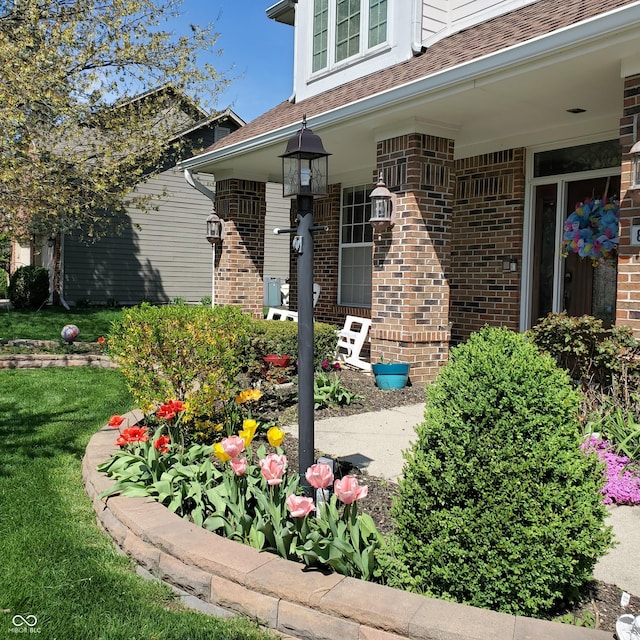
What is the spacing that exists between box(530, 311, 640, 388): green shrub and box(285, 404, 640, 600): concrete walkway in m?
1.27

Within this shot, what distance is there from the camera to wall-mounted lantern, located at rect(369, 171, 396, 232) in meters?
6.96

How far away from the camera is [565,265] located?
745 cm

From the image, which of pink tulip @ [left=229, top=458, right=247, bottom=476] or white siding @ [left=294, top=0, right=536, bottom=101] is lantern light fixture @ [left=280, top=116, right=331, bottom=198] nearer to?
pink tulip @ [left=229, top=458, right=247, bottom=476]

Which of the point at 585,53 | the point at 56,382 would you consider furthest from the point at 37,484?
the point at 585,53

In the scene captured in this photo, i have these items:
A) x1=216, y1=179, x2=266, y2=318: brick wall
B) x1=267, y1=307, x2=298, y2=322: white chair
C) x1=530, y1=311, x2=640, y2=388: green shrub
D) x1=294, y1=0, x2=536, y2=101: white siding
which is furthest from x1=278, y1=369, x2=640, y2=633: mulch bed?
x1=294, y1=0, x2=536, y2=101: white siding

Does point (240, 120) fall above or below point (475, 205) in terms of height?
above

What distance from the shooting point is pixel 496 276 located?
8.12m

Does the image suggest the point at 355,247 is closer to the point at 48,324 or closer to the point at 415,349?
the point at 415,349

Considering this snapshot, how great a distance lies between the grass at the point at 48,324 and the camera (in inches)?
420

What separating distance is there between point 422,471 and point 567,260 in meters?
5.91

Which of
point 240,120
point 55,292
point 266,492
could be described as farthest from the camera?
point 240,120

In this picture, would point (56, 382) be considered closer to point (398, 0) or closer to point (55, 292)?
point (398, 0)

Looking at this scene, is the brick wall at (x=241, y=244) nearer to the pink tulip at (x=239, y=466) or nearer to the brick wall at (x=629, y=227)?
the brick wall at (x=629, y=227)

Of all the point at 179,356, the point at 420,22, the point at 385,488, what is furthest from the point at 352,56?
the point at 385,488
